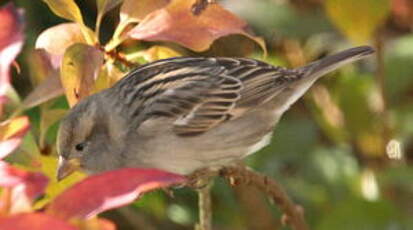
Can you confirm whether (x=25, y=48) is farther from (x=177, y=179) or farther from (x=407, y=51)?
(x=177, y=179)

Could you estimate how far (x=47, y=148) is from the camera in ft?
6.85

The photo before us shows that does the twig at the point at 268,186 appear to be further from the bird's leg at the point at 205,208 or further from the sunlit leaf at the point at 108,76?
the sunlit leaf at the point at 108,76

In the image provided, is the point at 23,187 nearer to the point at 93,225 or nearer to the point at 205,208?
the point at 93,225

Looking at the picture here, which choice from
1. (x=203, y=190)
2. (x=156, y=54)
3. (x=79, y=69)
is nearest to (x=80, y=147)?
(x=203, y=190)

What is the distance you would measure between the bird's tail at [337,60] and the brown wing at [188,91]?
0.15 metres

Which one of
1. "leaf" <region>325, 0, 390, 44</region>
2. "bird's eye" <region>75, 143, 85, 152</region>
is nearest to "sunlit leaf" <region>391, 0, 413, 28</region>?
"leaf" <region>325, 0, 390, 44</region>

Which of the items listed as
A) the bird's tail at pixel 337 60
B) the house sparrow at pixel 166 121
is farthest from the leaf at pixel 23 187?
the bird's tail at pixel 337 60

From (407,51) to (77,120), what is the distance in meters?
1.34

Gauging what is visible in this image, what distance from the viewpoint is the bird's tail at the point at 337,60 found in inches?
89.6

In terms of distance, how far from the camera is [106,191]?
89 centimetres

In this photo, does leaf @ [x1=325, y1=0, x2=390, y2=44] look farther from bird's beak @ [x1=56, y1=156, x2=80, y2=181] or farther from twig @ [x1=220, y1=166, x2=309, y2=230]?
bird's beak @ [x1=56, y1=156, x2=80, y2=181]

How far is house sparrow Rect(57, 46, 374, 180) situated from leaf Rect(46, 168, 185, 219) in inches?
45.1

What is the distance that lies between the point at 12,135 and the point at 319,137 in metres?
2.34

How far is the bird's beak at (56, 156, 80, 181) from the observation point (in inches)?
66.7
